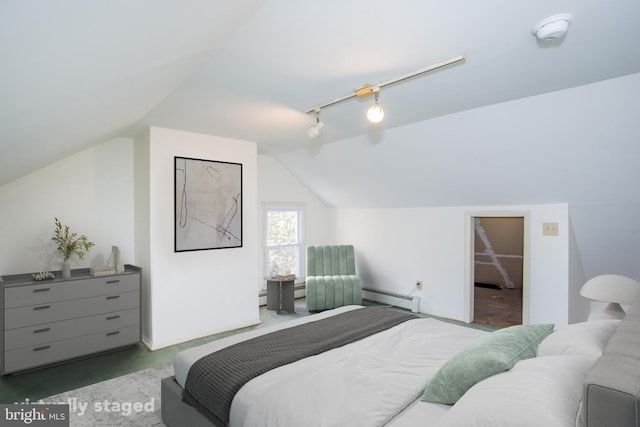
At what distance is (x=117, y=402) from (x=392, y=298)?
144 inches

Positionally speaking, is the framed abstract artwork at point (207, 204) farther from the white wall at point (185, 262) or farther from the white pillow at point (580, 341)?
the white pillow at point (580, 341)

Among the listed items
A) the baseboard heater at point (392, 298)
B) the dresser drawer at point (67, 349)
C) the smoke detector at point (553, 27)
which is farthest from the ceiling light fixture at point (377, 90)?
the baseboard heater at point (392, 298)

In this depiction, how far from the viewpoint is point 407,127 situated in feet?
11.3

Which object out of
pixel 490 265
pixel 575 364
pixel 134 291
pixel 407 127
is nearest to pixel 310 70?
pixel 407 127

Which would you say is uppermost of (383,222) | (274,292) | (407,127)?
(407,127)

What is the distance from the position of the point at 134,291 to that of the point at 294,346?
7.21 feet

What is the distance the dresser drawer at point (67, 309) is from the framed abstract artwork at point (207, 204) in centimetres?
70

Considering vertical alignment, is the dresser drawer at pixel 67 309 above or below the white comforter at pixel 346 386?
below

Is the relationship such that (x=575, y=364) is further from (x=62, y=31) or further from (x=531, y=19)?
(x=62, y=31)

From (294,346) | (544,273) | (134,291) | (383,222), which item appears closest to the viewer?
(294,346)

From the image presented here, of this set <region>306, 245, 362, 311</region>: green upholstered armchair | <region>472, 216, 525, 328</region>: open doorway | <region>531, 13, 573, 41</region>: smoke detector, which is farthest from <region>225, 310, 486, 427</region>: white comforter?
<region>472, 216, 525, 328</region>: open doorway

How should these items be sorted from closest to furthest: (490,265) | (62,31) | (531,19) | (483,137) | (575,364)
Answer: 1. (62,31)
2. (575,364)
3. (531,19)
4. (483,137)
5. (490,265)

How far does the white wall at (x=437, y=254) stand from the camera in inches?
142

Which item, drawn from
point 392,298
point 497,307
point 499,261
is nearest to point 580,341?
point 392,298
